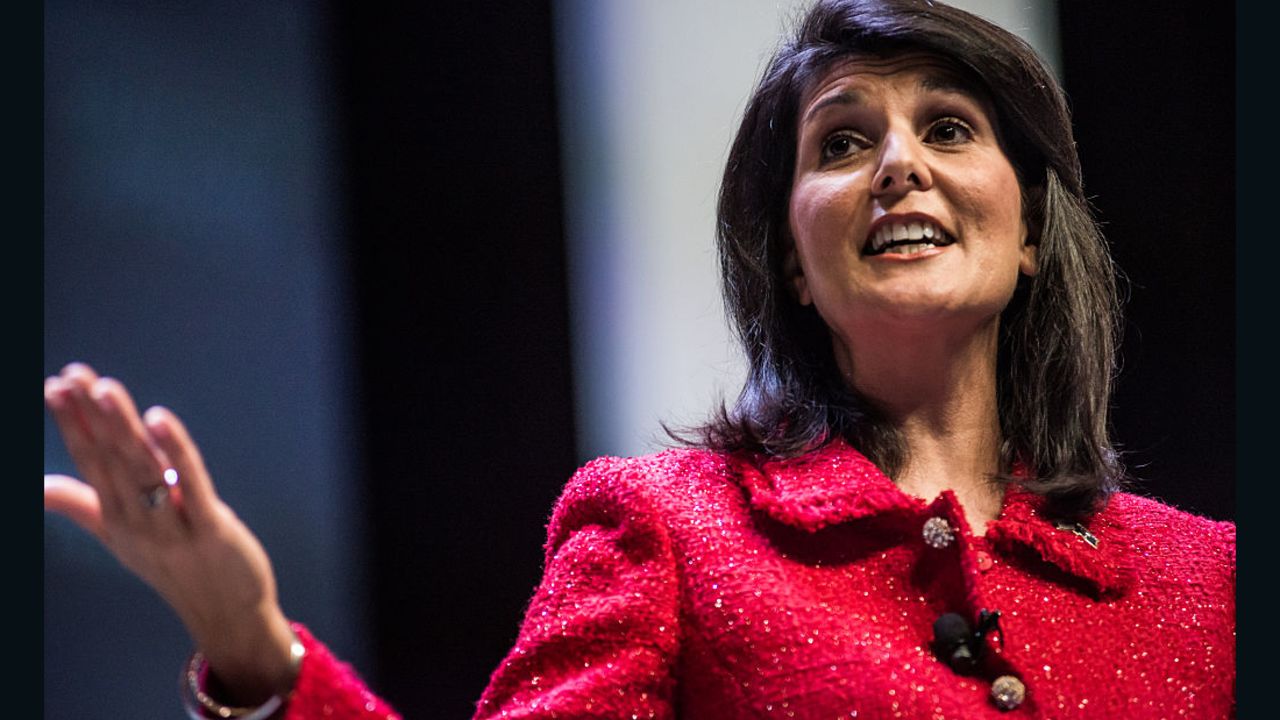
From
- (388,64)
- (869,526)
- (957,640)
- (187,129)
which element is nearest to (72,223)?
(187,129)

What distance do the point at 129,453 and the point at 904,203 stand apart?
88 centimetres

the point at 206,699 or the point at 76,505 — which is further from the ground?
the point at 76,505

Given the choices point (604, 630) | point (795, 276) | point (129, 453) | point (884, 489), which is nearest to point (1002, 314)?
point (795, 276)

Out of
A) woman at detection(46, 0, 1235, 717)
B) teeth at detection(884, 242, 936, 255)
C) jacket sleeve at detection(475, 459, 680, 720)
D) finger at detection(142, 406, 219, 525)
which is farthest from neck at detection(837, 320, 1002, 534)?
finger at detection(142, 406, 219, 525)

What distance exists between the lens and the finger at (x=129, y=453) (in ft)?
3.29

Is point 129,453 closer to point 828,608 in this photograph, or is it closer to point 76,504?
point 76,504

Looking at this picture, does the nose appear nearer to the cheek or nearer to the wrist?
the cheek

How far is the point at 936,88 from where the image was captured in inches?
62.1

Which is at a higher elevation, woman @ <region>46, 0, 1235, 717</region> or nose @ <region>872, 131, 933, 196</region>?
nose @ <region>872, 131, 933, 196</region>

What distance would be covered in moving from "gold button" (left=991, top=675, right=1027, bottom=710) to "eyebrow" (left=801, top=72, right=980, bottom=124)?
676 mm

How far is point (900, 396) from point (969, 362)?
0.09m

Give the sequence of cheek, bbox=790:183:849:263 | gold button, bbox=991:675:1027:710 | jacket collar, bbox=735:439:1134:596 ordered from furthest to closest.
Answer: cheek, bbox=790:183:849:263
jacket collar, bbox=735:439:1134:596
gold button, bbox=991:675:1027:710

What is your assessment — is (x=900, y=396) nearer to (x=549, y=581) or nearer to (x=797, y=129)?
(x=797, y=129)

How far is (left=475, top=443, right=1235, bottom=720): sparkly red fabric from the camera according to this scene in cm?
134
